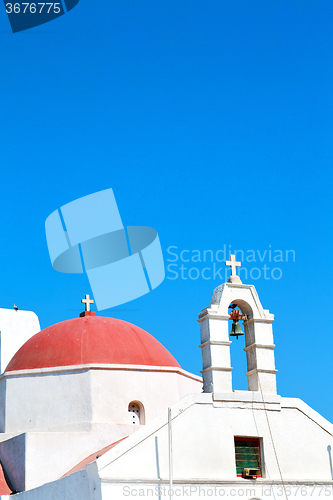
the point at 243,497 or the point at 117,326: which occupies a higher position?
the point at 117,326

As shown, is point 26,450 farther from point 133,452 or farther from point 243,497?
point 243,497

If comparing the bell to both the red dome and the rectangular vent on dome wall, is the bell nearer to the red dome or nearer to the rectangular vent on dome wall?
the red dome

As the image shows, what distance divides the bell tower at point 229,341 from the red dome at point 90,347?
196 inches

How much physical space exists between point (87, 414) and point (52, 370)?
4.67 ft

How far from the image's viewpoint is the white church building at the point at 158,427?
10.0 m

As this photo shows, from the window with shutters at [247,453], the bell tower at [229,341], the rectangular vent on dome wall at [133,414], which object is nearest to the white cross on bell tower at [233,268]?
the bell tower at [229,341]

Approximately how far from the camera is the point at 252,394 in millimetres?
10844

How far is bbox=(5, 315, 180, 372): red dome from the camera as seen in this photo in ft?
51.2

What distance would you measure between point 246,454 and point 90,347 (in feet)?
20.3

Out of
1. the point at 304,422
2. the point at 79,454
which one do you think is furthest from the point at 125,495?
the point at 79,454

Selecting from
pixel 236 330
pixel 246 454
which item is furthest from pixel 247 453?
pixel 236 330

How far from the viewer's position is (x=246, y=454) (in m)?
10.6

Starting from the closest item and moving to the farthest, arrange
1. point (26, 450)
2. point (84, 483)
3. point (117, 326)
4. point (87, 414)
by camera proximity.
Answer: point (84, 483)
point (26, 450)
point (87, 414)
point (117, 326)

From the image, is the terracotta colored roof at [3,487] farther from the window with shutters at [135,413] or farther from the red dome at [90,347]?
the window with shutters at [135,413]
